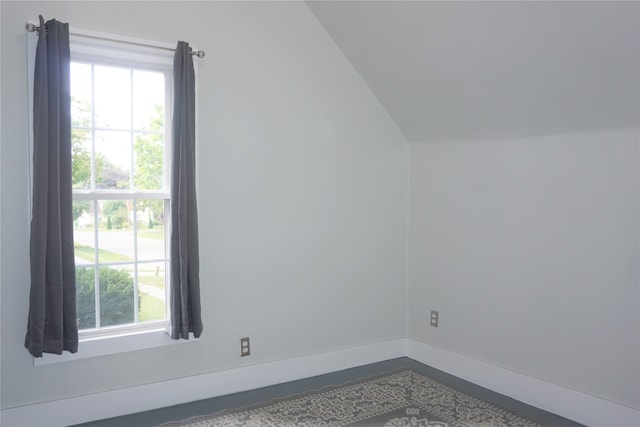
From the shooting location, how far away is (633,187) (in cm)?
282

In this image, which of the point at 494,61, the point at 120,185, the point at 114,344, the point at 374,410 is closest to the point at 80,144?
the point at 120,185

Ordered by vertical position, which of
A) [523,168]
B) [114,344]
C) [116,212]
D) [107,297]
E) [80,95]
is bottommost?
[114,344]

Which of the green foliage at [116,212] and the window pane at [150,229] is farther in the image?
the window pane at [150,229]

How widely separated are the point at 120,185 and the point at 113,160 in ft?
0.53

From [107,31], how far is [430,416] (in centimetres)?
310

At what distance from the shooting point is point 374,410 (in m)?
3.19

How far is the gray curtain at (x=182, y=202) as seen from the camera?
3.09m

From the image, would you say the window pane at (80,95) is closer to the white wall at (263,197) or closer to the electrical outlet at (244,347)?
the white wall at (263,197)

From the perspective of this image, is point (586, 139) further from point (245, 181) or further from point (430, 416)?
point (245, 181)

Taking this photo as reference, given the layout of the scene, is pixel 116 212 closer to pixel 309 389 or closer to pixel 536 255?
pixel 309 389

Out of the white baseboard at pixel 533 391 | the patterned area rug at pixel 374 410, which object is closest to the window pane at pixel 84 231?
the patterned area rug at pixel 374 410

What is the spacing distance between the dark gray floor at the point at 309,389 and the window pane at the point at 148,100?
1828mm

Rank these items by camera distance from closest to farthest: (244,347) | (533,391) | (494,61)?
(494,61)
(533,391)
(244,347)

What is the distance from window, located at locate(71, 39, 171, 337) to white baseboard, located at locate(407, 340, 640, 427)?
2.22 metres
